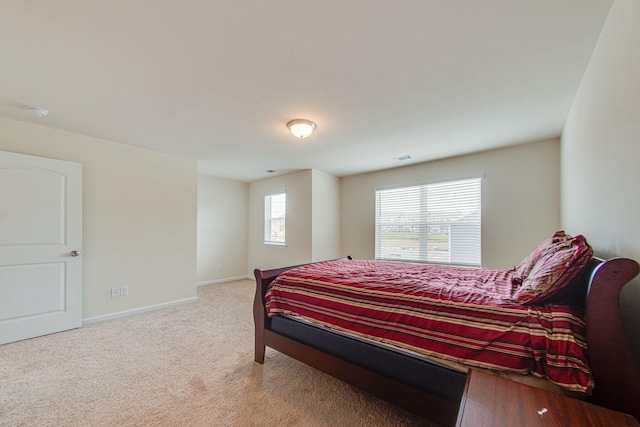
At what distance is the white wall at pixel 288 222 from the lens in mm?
4922

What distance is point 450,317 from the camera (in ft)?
4.65

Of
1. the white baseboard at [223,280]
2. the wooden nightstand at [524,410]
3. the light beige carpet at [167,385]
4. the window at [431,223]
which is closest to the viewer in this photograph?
the wooden nightstand at [524,410]

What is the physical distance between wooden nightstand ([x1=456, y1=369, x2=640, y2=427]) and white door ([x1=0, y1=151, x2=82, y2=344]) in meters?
4.04

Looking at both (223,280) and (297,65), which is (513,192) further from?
(223,280)

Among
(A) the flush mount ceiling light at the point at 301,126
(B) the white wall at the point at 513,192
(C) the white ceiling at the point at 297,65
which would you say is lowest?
(B) the white wall at the point at 513,192

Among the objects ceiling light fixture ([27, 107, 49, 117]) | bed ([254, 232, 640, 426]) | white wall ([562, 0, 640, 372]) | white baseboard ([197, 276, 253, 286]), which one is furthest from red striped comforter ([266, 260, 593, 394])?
white baseboard ([197, 276, 253, 286])

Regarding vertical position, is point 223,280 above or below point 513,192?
below

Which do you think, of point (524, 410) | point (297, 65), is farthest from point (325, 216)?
point (524, 410)

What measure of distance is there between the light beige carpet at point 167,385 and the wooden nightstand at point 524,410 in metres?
0.89

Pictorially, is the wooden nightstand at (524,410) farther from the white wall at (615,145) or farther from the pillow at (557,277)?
the white wall at (615,145)

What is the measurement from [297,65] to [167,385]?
8.42ft

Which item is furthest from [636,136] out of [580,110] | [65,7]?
[65,7]

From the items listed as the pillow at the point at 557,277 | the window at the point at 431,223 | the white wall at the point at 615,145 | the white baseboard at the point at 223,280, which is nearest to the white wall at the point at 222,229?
the white baseboard at the point at 223,280

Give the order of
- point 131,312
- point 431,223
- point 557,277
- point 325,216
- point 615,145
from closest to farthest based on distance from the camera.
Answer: point 557,277
point 615,145
point 131,312
point 431,223
point 325,216
